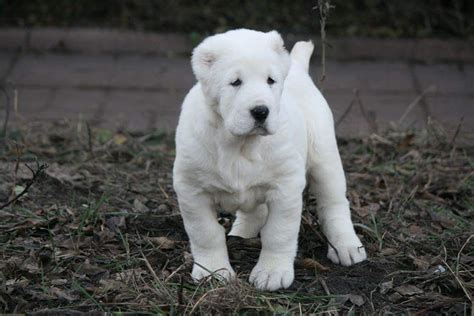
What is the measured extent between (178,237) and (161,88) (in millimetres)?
3750

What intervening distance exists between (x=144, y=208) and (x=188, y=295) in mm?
1303

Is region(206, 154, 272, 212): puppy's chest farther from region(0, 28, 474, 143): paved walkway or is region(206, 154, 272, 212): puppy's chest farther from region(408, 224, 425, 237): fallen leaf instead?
region(0, 28, 474, 143): paved walkway

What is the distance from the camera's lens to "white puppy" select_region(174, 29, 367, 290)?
3.74 m

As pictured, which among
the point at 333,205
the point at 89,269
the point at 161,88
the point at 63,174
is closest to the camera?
the point at 89,269

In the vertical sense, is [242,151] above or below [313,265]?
above

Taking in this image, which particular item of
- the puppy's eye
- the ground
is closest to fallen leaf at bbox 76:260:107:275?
the ground

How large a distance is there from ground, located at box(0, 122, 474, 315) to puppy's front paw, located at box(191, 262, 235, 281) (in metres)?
0.06

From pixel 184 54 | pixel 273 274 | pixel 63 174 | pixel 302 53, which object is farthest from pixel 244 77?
pixel 184 54

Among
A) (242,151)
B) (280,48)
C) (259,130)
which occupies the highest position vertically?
(280,48)

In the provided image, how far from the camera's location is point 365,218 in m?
5.11

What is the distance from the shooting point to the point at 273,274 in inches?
162

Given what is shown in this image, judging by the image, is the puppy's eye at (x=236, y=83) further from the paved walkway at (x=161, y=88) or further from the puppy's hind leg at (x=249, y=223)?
the paved walkway at (x=161, y=88)

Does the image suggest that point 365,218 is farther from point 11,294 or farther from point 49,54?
point 49,54

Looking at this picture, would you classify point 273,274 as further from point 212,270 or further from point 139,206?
point 139,206
